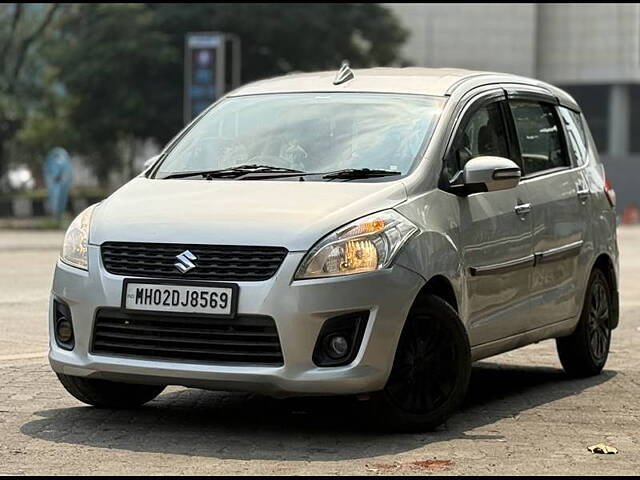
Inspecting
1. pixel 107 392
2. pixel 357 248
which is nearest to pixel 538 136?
pixel 357 248

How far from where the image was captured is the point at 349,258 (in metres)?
6.65

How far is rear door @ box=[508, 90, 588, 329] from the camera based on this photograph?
27.6 feet

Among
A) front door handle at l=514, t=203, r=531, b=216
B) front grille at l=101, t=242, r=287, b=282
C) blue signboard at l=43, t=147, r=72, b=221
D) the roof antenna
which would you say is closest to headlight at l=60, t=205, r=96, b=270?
front grille at l=101, t=242, r=287, b=282

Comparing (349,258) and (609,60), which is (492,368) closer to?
(349,258)

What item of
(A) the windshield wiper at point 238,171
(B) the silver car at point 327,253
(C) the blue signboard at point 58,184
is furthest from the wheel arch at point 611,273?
(C) the blue signboard at point 58,184

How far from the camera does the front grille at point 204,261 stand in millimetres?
6574

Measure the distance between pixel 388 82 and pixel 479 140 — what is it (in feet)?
1.97

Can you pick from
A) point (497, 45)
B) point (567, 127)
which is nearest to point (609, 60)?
point (497, 45)

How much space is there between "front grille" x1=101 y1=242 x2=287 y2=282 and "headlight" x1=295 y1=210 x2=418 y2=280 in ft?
0.50

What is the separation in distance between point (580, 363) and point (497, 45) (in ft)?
264

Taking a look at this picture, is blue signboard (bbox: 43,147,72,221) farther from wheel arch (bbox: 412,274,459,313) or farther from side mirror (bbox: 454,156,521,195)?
wheel arch (bbox: 412,274,459,313)

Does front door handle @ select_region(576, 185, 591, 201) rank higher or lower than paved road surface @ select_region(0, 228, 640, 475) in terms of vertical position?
higher

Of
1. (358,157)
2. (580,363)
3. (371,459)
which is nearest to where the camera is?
(371,459)

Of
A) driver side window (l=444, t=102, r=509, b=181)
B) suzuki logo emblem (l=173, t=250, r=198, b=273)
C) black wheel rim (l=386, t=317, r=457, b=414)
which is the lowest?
black wheel rim (l=386, t=317, r=457, b=414)
